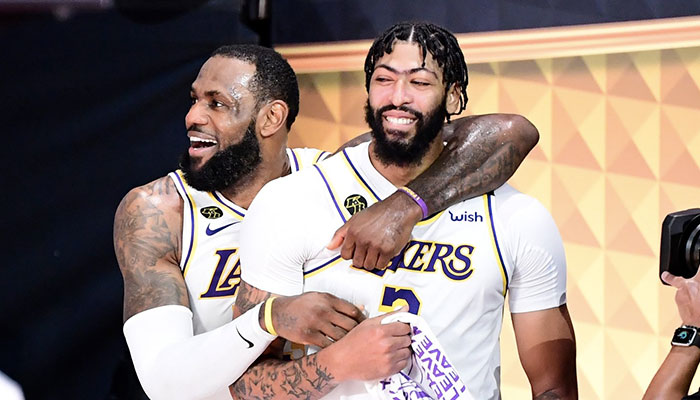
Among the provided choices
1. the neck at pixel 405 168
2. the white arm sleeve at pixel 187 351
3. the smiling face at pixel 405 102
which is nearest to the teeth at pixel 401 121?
the smiling face at pixel 405 102

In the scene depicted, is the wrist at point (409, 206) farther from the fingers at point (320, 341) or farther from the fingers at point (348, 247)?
the fingers at point (320, 341)

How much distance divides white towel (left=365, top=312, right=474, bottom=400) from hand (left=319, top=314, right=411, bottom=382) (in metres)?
0.02

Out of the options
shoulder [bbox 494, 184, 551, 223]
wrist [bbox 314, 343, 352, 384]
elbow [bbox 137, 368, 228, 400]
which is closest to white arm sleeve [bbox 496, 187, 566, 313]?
shoulder [bbox 494, 184, 551, 223]

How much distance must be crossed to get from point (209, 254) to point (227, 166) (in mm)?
294

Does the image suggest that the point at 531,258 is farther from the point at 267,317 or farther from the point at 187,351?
the point at 187,351

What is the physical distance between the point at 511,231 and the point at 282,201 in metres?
0.61

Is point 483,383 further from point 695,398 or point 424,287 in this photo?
point 695,398

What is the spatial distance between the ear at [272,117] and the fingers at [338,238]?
0.85 m

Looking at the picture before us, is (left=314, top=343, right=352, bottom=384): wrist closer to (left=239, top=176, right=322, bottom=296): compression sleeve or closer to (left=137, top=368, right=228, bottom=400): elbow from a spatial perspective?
(left=239, top=176, right=322, bottom=296): compression sleeve

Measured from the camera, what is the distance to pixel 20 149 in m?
3.69

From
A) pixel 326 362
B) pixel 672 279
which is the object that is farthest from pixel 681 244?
pixel 326 362

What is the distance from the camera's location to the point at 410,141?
2604mm

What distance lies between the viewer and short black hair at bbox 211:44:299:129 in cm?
327

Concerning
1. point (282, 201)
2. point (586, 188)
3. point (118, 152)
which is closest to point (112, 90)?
point (118, 152)
